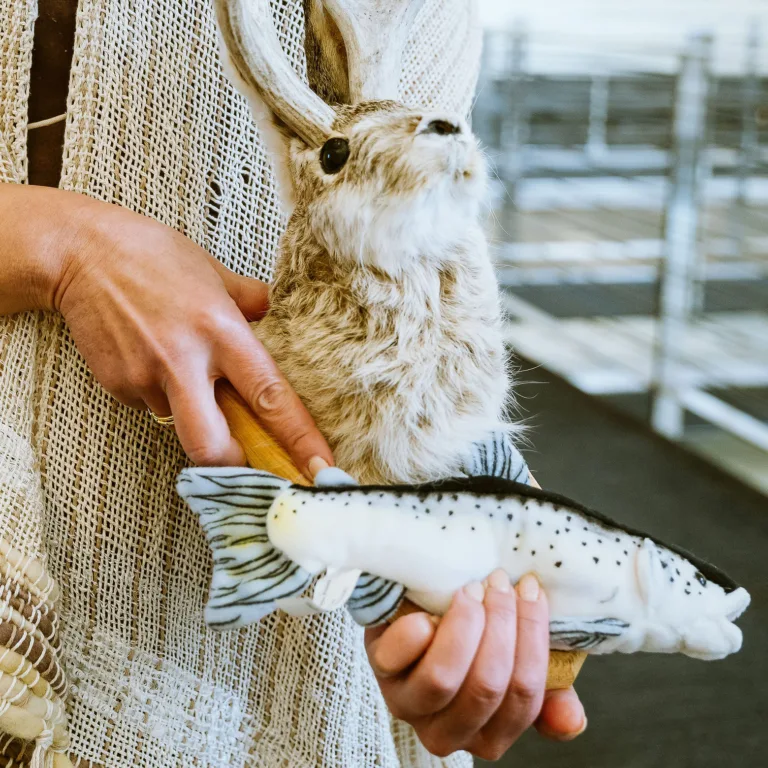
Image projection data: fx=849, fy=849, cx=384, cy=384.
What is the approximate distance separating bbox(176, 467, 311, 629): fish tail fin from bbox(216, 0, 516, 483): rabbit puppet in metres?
0.07

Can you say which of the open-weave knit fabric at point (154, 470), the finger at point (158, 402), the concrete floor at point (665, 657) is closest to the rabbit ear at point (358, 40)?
the open-weave knit fabric at point (154, 470)

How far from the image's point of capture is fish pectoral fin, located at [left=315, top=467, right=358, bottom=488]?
428 mm

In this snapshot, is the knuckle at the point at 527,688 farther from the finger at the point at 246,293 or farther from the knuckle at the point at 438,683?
the finger at the point at 246,293

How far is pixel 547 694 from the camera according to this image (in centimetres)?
48

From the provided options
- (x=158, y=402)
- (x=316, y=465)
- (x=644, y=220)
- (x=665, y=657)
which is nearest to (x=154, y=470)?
(x=158, y=402)

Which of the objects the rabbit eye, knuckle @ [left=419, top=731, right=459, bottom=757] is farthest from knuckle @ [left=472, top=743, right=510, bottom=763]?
the rabbit eye

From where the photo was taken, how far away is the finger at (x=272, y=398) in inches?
18.6

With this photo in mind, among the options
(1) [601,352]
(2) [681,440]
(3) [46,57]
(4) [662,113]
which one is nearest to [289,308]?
(3) [46,57]

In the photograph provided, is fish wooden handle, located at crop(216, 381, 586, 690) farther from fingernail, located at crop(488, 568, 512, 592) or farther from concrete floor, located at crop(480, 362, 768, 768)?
concrete floor, located at crop(480, 362, 768, 768)

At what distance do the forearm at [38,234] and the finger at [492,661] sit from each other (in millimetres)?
330

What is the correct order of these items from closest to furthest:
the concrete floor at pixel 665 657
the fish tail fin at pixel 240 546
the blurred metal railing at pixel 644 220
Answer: the fish tail fin at pixel 240 546 < the concrete floor at pixel 665 657 < the blurred metal railing at pixel 644 220

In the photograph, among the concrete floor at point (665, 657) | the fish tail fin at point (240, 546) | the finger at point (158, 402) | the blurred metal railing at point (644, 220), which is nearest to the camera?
the fish tail fin at point (240, 546)

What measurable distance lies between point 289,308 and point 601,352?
2892mm

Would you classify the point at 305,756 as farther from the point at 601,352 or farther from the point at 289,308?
the point at 601,352
